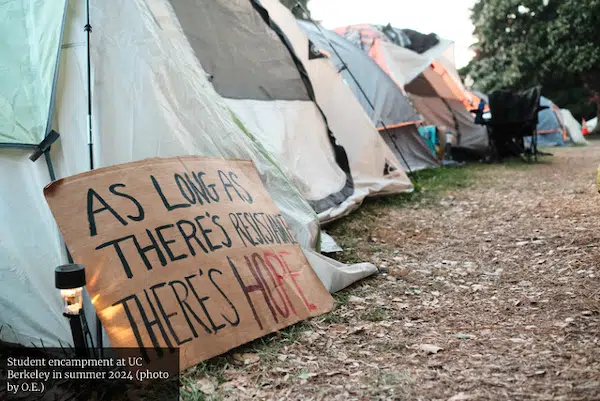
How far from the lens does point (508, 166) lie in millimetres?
7836

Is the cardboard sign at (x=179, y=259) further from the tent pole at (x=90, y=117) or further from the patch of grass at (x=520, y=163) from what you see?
the patch of grass at (x=520, y=163)

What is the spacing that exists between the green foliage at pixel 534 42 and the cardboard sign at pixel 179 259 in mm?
14456

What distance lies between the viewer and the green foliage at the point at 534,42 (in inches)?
546

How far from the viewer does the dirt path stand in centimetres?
169

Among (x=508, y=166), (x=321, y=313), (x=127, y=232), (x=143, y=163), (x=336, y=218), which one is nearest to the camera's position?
(x=127, y=232)

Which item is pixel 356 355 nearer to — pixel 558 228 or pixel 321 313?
pixel 321 313

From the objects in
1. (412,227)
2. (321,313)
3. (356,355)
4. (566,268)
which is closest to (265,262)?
(321,313)

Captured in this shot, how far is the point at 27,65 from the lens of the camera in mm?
2297

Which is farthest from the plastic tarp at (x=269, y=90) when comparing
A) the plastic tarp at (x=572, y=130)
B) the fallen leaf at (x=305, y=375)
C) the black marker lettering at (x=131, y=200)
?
the plastic tarp at (x=572, y=130)

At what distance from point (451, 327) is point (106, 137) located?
1.68 meters

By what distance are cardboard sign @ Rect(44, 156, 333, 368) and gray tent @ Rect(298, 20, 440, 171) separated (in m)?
4.59

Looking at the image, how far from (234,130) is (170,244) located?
0.96m

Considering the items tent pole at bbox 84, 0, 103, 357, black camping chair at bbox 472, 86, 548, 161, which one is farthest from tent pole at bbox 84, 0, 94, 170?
black camping chair at bbox 472, 86, 548, 161
